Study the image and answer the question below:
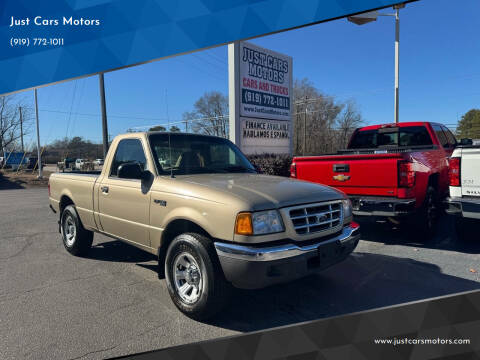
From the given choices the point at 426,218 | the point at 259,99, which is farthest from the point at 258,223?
the point at 259,99

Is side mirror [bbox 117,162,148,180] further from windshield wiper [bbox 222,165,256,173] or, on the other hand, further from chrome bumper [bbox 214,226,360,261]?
chrome bumper [bbox 214,226,360,261]

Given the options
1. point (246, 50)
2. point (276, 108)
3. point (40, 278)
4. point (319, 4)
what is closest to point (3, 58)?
point (319, 4)

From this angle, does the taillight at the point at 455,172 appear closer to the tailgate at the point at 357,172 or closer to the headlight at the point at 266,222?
the tailgate at the point at 357,172

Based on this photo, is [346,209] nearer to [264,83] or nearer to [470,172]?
[470,172]

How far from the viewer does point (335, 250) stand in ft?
10.9

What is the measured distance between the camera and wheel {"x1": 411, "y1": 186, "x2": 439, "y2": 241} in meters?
5.67

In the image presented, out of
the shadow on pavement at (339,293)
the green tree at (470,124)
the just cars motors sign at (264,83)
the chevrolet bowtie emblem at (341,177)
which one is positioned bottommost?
the shadow on pavement at (339,293)

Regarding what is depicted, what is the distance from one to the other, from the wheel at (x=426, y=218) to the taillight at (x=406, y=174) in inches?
27.0

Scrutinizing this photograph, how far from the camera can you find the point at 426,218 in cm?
577

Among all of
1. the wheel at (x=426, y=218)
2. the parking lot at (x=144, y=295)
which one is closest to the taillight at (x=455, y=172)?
the wheel at (x=426, y=218)

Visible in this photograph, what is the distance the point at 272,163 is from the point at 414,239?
658 cm

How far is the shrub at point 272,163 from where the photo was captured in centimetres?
1191

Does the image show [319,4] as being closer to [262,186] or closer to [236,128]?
[262,186]

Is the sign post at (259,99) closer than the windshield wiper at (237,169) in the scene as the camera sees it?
No
